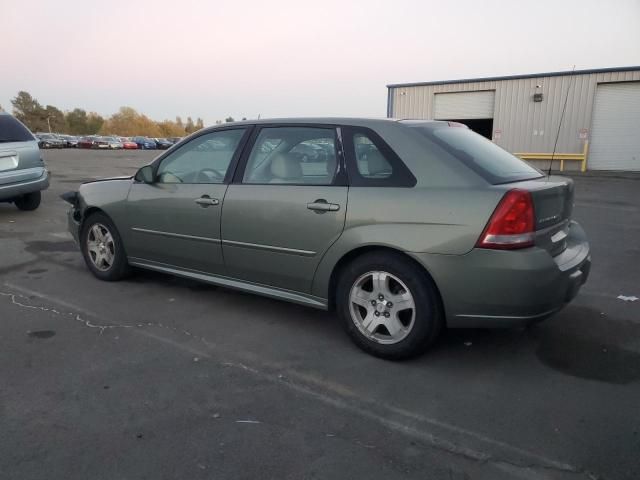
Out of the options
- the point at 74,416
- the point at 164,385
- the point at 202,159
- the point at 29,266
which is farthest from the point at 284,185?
the point at 29,266

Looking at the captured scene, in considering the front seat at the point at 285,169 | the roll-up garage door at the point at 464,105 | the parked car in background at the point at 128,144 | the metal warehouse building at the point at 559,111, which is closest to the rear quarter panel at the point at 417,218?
the front seat at the point at 285,169

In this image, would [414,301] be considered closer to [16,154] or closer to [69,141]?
[16,154]

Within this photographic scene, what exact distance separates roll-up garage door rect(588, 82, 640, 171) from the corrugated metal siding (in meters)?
0.39

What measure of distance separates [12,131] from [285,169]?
6534 mm

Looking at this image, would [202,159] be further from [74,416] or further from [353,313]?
[74,416]

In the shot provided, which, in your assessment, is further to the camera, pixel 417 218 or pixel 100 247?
pixel 100 247

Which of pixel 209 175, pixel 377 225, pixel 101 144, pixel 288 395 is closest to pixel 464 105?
pixel 209 175

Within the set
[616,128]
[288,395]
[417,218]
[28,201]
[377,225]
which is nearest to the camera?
[288,395]

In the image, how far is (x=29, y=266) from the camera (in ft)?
18.0

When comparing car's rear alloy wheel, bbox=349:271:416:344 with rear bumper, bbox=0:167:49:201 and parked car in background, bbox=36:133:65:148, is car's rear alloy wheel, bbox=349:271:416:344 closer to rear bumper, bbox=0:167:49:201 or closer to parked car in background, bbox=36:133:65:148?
rear bumper, bbox=0:167:49:201

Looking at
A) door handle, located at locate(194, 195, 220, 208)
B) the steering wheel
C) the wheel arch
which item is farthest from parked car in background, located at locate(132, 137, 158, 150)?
the wheel arch

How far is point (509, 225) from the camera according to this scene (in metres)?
2.87

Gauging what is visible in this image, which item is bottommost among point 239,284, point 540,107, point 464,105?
point 239,284

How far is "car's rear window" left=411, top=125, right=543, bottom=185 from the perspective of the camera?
3.17 meters
